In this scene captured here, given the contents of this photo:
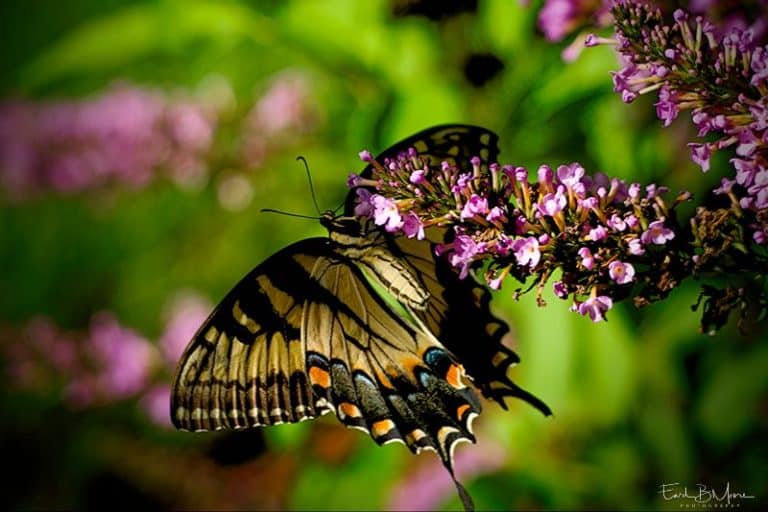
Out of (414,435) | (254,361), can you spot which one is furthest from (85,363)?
(414,435)

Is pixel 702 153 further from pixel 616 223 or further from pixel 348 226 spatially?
pixel 348 226

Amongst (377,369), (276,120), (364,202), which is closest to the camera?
(364,202)

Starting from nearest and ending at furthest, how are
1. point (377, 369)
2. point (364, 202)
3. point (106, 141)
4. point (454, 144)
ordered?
point (364, 202) → point (454, 144) → point (377, 369) → point (106, 141)

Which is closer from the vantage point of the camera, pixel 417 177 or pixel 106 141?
pixel 417 177

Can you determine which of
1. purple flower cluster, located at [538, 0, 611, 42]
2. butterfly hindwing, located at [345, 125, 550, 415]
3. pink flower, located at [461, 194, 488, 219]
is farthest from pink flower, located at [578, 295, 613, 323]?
purple flower cluster, located at [538, 0, 611, 42]

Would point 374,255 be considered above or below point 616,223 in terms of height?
above

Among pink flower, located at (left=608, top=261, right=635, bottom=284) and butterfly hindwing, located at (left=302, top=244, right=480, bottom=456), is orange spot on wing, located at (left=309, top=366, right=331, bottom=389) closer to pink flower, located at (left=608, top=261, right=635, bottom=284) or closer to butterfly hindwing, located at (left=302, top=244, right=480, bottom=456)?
butterfly hindwing, located at (left=302, top=244, right=480, bottom=456)

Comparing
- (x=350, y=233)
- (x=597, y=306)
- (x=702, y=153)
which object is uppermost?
(x=350, y=233)
